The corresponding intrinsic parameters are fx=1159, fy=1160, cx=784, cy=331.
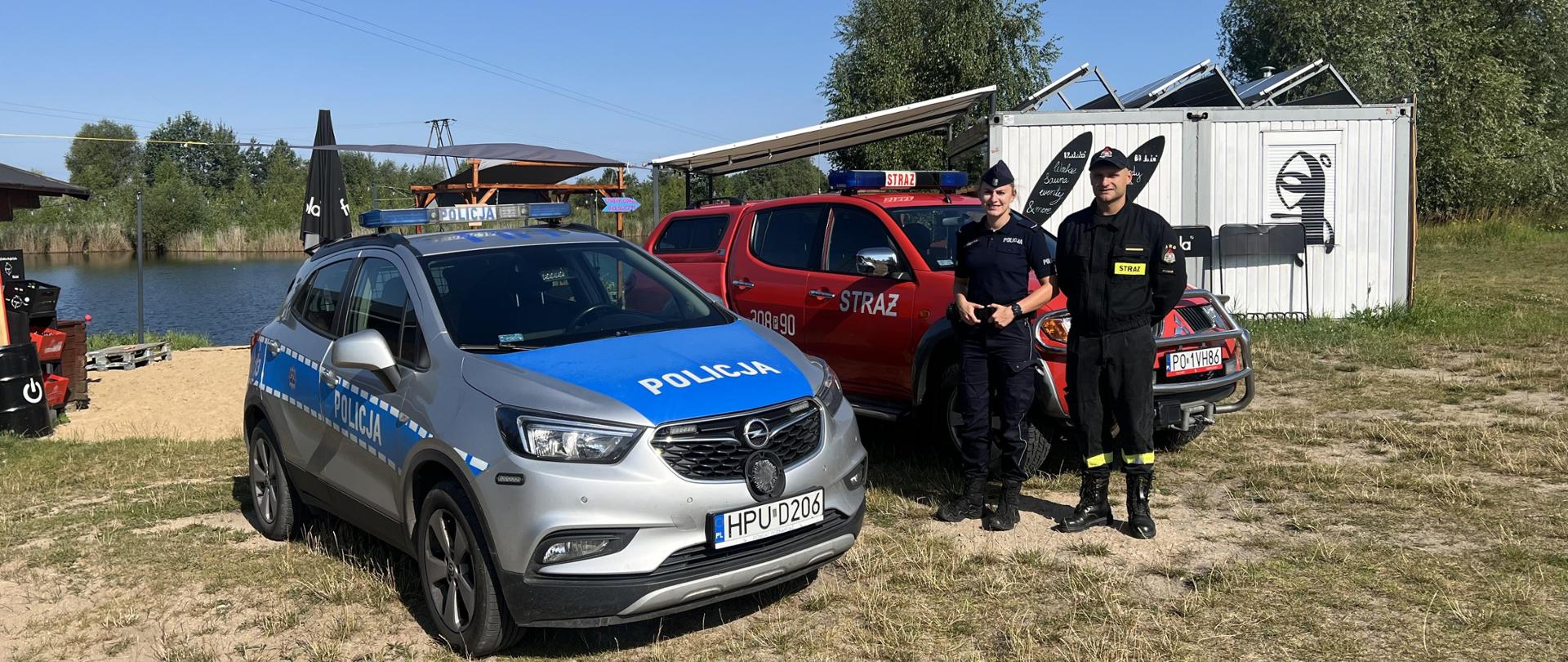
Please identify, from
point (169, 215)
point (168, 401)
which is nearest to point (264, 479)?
point (168, 401)

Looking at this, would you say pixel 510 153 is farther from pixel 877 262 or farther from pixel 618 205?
pixel 877 262

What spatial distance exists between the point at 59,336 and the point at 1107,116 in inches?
457

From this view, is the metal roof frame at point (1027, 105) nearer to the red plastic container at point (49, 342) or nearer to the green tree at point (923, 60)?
the red plastic container at point (49, 342)

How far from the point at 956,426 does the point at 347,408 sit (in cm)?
315

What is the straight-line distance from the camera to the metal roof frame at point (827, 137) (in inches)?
547

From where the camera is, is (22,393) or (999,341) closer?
(999,341)

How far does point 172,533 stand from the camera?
624 centimetres

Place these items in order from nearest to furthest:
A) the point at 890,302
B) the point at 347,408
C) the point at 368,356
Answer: the point at 368,356 < the point at 347,408 < the point at 890,302

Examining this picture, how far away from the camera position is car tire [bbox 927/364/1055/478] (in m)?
6.19

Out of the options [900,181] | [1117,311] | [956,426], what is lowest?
[956,426]

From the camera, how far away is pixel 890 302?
6.89 metres

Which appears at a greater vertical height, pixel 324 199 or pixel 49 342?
pixel 324 199

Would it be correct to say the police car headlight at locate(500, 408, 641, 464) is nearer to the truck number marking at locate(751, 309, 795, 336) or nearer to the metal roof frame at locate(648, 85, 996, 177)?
the truck number marking at locate(751, 309, 795, 336)

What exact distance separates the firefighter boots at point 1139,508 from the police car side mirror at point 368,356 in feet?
11.0
